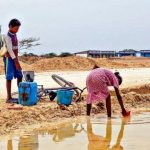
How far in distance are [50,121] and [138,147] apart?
345cm

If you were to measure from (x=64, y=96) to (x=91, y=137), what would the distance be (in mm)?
3100

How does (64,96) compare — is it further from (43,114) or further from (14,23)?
(14,23)

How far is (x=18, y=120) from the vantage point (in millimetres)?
10273

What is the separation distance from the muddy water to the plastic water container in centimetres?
107

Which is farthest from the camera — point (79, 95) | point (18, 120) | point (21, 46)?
point (21, 46)

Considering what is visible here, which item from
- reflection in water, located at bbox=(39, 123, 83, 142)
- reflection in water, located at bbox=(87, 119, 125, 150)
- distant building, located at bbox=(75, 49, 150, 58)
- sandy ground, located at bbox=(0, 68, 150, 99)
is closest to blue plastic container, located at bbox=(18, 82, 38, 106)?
reflection in water, located at bbox=(39, 123, 83, 142)

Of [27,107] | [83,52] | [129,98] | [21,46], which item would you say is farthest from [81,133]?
[83,52]

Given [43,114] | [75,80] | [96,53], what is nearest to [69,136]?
[43,114]

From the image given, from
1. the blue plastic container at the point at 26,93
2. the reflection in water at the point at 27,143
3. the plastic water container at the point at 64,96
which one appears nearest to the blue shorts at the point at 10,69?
the blue plastic container at the point at 26,93

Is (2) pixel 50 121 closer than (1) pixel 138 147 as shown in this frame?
No

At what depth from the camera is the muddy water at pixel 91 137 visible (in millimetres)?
8047

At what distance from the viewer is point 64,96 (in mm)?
11953

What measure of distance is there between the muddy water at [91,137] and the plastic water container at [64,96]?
3.52 feet

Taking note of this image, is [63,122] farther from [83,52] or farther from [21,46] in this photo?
[83,52]
